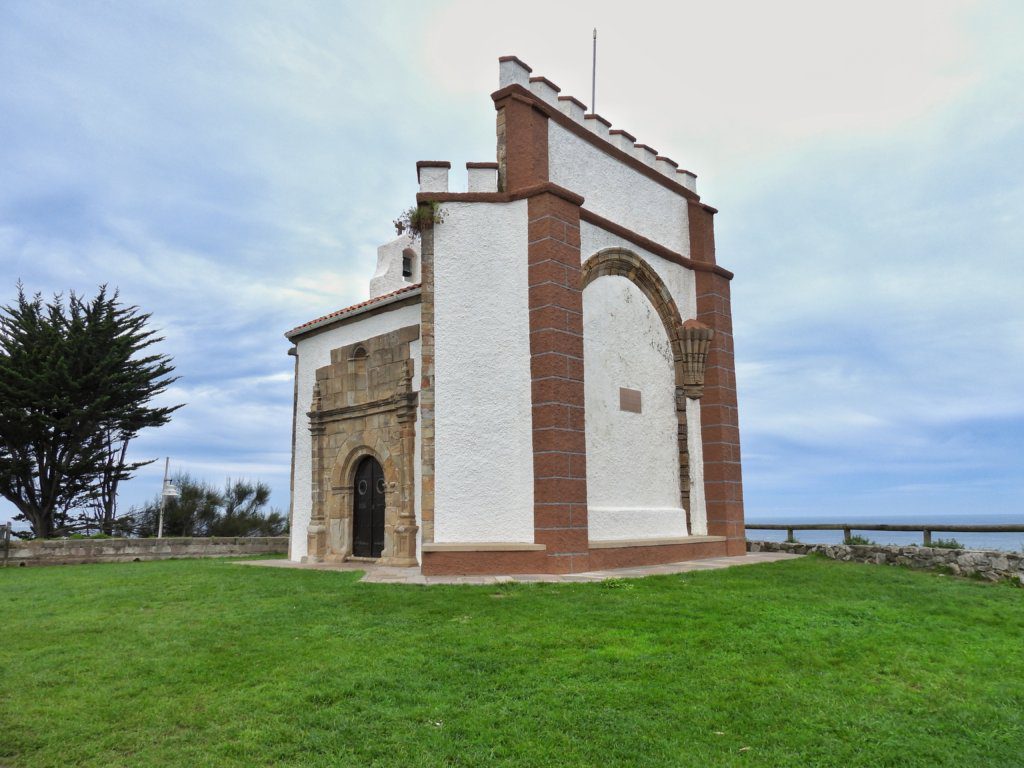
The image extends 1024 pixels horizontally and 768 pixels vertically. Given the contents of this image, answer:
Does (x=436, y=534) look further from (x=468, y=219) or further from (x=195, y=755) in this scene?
(x=195, y=755)

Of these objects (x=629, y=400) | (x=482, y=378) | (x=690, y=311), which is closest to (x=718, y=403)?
→ (x=690, y=311)

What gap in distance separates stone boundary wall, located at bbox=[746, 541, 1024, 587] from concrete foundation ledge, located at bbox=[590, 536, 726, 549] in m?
2.17

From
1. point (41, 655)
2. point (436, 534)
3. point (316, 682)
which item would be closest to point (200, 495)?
point (436, 534)

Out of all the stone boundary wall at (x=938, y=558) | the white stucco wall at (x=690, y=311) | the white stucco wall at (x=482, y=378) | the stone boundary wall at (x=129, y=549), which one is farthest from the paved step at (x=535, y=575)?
the stone boundary wall at (x=129, y=549)

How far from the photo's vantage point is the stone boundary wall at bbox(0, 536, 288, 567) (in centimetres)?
1527

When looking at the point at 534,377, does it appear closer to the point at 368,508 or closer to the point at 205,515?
the point at 368,508

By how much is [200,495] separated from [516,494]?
18.2 metres

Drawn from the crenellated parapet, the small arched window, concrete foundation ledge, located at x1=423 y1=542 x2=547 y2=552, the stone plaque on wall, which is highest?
the crenellated parapet

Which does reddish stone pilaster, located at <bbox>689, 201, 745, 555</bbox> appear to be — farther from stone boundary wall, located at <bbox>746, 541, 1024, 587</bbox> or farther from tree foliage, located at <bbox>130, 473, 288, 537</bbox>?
tree foliage, located at <bbox>130, 473, 288, 537</bbox>

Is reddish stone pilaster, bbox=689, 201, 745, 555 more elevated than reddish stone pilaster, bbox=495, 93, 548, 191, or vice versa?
reddish stone pilaster, bbox=495, 93, 548, 191

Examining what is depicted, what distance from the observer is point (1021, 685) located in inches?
216

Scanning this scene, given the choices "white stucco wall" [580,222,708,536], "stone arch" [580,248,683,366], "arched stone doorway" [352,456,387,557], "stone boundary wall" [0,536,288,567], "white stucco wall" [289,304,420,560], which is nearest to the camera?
"stone arch" [580,248,683,366]

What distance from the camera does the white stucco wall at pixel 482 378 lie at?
33.9 feet

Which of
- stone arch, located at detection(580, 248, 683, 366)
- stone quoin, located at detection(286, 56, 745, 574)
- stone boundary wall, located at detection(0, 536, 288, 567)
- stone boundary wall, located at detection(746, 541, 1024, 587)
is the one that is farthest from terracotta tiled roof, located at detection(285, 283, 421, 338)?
stone boundary wall, located at detection(746, 541, 1024, 587)
